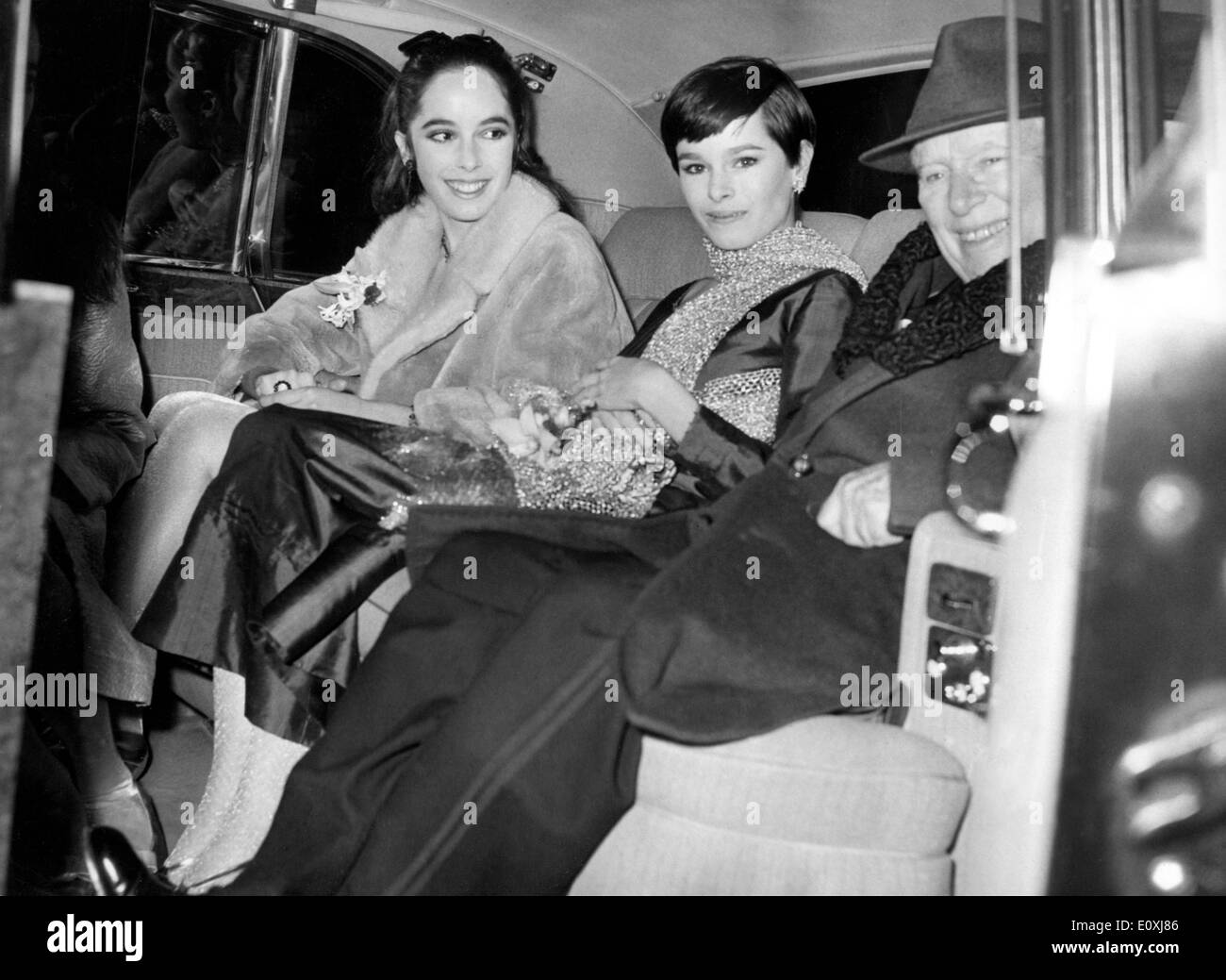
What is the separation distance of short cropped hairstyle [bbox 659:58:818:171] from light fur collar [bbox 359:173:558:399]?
388 millimetres

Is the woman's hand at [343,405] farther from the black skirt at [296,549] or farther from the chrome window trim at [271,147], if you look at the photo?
the chrome window trim at [271,147]

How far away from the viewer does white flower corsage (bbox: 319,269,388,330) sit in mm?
2445

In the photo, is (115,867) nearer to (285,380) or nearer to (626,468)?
(626,468)

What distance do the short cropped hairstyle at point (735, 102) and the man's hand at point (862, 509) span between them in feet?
2.49

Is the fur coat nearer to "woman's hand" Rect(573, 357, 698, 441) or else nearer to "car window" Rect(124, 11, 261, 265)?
"woman's hand" Rect(573, 357, 698, 441)

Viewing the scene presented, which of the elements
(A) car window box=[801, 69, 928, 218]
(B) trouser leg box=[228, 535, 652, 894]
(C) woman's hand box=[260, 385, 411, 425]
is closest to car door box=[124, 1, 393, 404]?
(C) woman's hand box=[260, 385, 411, 425]

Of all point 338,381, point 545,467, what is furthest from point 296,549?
point 338,381

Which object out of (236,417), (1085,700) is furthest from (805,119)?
(1085,700)

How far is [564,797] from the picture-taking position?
4.42ft

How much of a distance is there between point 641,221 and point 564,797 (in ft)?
5.17

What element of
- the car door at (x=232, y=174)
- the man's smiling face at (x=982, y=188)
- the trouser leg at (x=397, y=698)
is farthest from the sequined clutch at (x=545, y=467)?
the car door at (x=232, y=174)
